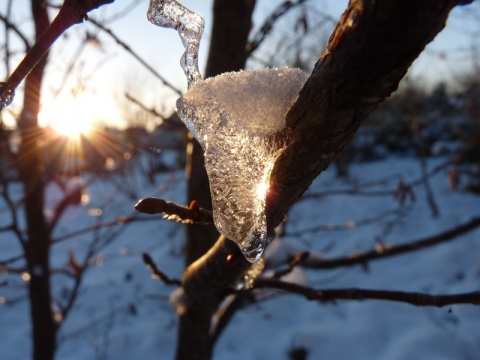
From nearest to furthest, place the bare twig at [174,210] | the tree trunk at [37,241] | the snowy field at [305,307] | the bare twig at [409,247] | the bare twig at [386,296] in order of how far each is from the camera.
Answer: the bare twig at [174,210] < the bare twig at [386,296] < the bare twig at [409,247] < the tree trunk at [37,241] < the snowy field at [305,307]

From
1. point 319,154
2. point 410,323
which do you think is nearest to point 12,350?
point 410,323

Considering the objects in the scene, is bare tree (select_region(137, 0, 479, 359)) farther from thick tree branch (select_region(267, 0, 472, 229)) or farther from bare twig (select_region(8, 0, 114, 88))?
bare twig (select_region(8, 0, 114, 88))

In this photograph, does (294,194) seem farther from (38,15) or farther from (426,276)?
(426,276)

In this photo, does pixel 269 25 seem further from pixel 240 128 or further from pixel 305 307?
pixel 305 307

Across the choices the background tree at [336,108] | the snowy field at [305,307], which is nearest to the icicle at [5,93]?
the background tree at [336,108]

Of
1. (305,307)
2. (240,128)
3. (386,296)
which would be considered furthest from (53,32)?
(305,307)

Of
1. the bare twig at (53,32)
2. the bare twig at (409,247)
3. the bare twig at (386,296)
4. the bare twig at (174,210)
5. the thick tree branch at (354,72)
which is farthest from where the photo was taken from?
the bare twig at (409,247)

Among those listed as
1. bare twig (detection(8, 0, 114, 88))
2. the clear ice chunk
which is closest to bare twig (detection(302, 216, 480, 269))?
the clear ice chunk

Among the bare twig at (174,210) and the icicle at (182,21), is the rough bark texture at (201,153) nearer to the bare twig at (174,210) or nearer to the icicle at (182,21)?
the bare twig at (174,210)
